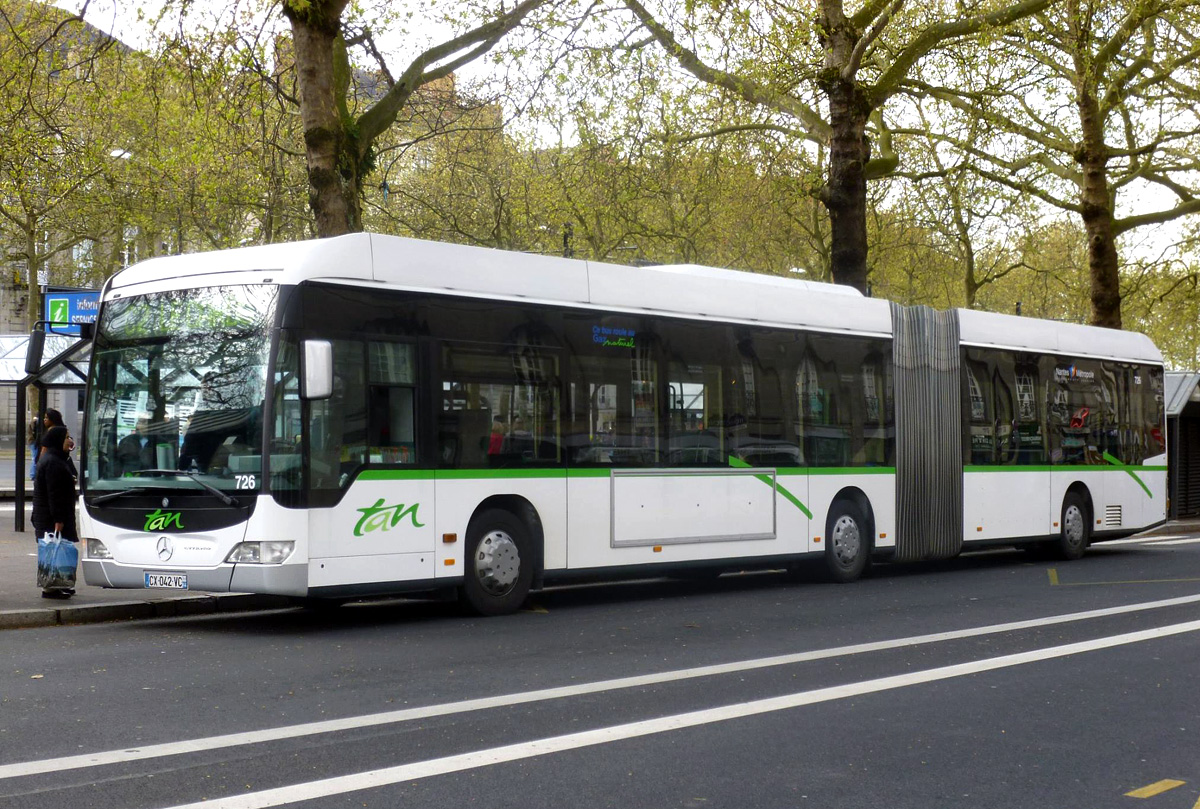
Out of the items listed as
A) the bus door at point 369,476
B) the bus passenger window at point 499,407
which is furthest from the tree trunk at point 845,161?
the bus door at point 369,476

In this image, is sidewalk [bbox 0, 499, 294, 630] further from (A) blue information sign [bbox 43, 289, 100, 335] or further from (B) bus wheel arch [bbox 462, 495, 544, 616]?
(A) blue information sign [bbox 43, 289, 100, 335]

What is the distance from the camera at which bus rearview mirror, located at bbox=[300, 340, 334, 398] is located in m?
10.9

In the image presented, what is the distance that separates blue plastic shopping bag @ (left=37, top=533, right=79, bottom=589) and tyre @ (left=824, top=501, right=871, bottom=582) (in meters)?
8.21

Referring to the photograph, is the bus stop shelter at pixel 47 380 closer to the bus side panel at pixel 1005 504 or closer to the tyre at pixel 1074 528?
the bus side panel at pixel 1005 504

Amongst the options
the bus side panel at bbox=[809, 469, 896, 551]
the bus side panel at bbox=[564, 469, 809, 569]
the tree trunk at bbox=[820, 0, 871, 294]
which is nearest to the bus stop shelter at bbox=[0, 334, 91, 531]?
the bus side panel at bbox=[564, 469, 809, 569]

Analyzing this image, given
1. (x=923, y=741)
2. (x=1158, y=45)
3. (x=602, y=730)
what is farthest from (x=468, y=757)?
(x=1158, y=45)

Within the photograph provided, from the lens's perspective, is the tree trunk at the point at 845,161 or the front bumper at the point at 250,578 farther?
the tree trunk at the point at 845,161

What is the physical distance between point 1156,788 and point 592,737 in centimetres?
259

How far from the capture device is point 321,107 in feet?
54.6

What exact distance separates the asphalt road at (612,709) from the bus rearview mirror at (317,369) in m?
1.93

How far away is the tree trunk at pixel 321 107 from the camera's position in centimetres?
1653

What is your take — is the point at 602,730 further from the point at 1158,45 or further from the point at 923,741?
the point at 1158,45

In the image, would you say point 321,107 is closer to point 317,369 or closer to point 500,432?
point 500,432

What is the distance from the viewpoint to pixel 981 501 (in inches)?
734
